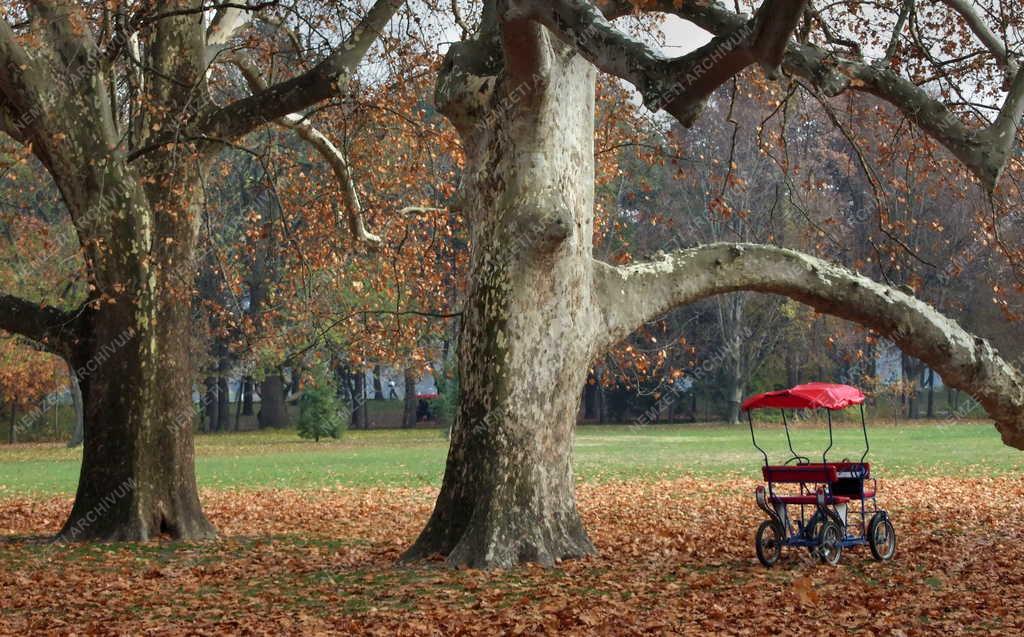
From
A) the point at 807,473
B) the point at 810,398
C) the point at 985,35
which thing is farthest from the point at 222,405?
the point at 985,35

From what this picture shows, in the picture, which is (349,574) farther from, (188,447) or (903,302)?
(903,302)

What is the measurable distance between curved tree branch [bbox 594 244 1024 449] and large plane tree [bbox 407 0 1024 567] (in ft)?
0.08

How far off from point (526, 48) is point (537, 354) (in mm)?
2760

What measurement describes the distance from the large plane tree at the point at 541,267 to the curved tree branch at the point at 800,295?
2cm

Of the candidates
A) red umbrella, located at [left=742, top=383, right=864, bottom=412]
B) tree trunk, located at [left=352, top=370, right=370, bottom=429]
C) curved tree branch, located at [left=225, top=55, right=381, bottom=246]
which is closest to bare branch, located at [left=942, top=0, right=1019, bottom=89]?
red umbrella, located at [left=742, top=383, right=864, bottom=412]

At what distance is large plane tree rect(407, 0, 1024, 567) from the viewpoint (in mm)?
10445

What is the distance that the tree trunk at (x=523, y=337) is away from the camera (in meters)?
10.6

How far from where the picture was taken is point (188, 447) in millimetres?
13766

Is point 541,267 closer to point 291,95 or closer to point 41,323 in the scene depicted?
point 291,95

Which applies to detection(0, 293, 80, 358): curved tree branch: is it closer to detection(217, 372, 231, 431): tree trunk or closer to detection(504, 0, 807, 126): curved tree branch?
detection(504, 0, 807, 126): curved tree branch

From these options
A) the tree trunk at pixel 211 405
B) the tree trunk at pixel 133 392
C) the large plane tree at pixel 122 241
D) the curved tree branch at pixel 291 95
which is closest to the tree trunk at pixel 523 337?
the curved tree branch at pixel 291 95

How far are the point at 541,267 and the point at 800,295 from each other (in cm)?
317

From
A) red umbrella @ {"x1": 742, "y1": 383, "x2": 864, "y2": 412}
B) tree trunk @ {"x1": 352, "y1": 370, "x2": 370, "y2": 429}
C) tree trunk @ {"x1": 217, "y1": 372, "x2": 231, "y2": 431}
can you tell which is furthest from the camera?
tree trunk @ {"x1": 352, "y1": 370, "x2": 370, "y2": 429}

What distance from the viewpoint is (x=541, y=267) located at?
10961mm
